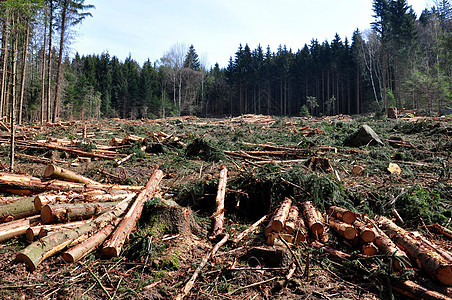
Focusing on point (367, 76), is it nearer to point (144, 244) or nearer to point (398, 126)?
point (398, 126)

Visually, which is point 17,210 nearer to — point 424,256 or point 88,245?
point 88,245

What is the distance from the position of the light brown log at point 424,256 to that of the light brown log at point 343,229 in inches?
22.5

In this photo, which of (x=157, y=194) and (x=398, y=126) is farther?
(x=398, y=126)

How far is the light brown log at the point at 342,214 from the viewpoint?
408 centimetres

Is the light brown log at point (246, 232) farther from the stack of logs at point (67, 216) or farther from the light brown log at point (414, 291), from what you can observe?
the light brown log at point (414, 291)

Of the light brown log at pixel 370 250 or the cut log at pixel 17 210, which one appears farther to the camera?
the cut log at pixel 17 210

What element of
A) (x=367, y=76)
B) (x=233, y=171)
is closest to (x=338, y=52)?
(x=367, y=76)

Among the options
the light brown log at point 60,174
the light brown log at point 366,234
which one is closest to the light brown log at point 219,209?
the light brown log at point 366,234

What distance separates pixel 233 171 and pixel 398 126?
1185 cm

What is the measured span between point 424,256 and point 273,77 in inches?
2150

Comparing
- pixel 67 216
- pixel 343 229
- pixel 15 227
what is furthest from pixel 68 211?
pixel 343 229

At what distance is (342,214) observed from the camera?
170 inches

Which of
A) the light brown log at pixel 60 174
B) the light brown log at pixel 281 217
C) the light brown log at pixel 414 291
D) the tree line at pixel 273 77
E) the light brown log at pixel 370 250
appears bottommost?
the light brown log at pixel 414 291

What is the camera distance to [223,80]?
5847 cm
